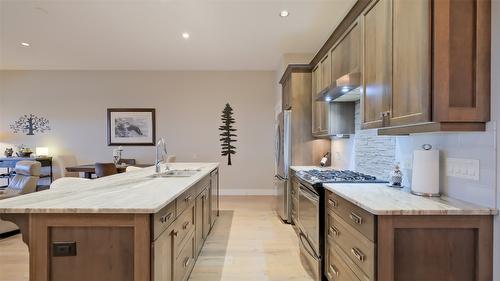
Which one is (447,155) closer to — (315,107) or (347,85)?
(347,85)

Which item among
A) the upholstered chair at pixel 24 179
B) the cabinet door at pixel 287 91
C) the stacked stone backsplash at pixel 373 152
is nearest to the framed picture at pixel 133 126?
the upholstered chair at pixel 24 179

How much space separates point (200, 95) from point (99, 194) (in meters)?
4.82

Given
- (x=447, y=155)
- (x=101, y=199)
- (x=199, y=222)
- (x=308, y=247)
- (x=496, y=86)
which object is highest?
(x=496, y=86)

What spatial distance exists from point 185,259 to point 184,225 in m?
0.30

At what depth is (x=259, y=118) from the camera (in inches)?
251

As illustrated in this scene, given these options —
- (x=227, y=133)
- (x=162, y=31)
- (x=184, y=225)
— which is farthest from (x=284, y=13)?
(x=227, y=133)

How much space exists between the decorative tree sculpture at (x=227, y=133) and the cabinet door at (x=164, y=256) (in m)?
4.57

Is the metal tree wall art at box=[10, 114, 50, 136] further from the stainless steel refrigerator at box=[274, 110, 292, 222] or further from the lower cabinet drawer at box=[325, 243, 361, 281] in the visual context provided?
the lower cabinet drawer at box=[325, 243, 361, 281]

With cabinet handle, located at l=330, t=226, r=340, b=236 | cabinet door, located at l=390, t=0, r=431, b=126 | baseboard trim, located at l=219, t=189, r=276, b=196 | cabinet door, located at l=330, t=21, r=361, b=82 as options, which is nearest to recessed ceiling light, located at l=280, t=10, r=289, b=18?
cabinet door, located at l=330, t=21, r=361, b=82

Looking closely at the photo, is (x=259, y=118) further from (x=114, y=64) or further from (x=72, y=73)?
(x=72, y=73)

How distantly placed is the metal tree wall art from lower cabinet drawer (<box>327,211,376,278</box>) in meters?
7.13

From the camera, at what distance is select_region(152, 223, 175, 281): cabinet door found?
149cm

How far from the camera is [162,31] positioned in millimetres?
4191

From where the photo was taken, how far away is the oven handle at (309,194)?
241cm
